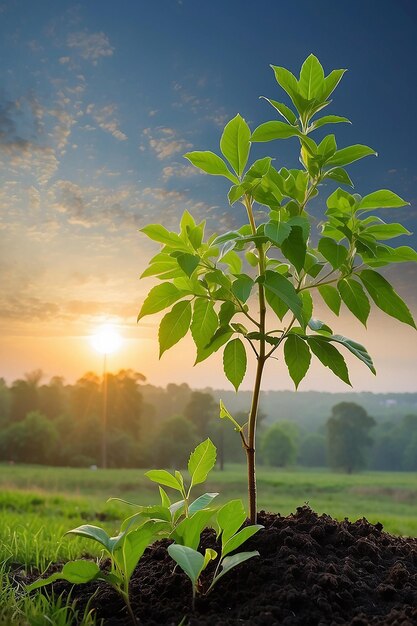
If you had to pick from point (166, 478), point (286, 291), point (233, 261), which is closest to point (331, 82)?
point (233, 261)

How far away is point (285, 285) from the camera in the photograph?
228 centimetres

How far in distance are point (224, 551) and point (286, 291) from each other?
1.04 m

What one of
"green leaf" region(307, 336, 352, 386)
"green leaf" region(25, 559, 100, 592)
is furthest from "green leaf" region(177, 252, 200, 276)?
"green leaf" region(25, 559, 100, 592)

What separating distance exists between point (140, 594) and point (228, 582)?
36cm

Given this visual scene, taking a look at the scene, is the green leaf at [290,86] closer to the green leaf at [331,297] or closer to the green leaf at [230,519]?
the green leaf at [331,297]

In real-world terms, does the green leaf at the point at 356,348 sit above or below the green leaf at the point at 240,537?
above

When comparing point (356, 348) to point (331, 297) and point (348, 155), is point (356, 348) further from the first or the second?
point (348, 155)

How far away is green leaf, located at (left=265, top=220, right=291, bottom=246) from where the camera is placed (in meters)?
2.14

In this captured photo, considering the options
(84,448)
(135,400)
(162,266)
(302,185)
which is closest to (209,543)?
(162,266)

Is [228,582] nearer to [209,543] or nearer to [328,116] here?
[209,543]

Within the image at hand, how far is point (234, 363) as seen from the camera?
2598 mm

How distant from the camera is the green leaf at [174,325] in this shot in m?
2.52

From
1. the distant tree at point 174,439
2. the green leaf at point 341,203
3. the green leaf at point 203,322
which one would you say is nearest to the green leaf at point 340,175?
the green leaf at point 341,203

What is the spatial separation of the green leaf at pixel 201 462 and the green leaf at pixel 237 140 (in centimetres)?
122
